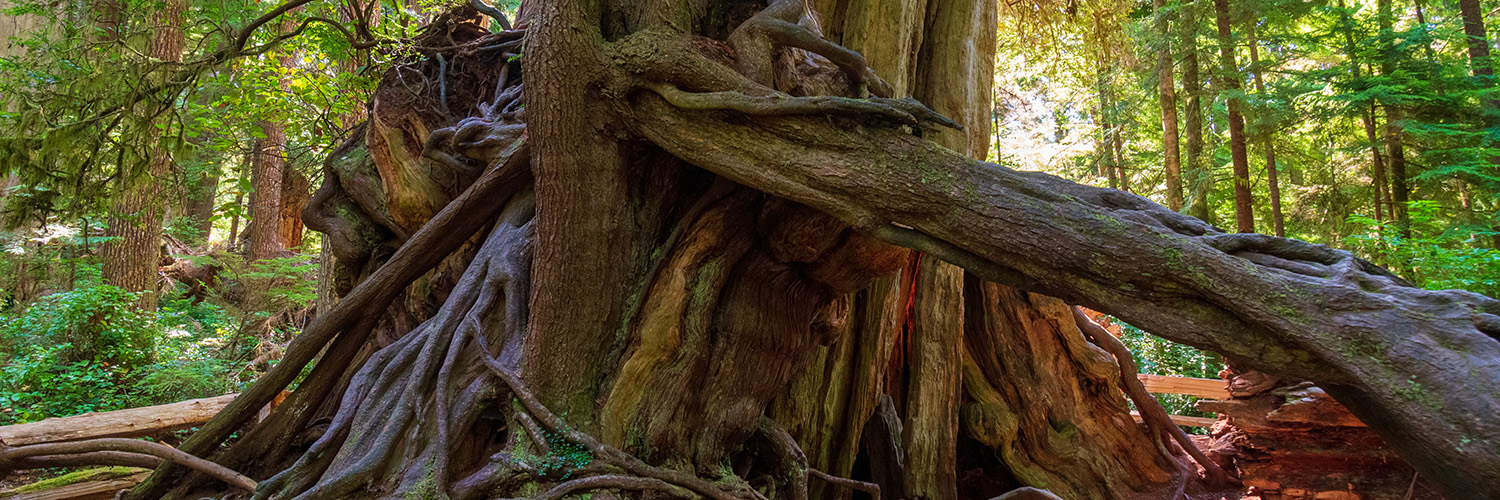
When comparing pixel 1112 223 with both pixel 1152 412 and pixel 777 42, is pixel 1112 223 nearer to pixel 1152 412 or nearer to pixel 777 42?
pixel 777 42

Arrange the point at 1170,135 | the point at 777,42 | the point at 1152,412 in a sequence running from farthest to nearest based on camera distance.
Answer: the point at 1170,135
the point at 1152,412
the point at 777,42

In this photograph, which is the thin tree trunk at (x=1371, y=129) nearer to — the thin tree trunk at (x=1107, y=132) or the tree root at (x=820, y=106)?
the thin tree trunk at (x=1107, y=132)

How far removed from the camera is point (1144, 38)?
10.6m

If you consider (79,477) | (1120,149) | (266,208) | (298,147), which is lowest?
(79,477)

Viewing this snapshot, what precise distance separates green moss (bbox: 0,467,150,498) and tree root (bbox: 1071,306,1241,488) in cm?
662

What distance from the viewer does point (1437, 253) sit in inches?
278

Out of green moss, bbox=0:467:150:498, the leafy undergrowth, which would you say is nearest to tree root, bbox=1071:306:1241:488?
green moss, bbox=0:467:150:498

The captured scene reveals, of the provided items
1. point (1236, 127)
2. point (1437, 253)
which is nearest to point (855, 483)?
point (1437, 253)

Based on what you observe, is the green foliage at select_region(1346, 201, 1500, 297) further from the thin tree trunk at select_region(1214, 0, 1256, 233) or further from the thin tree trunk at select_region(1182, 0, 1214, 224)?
the thin tree trunk at select_region(1182, 0, 1214, 224)

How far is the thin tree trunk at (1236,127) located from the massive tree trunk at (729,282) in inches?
244

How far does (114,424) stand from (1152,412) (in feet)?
24.3

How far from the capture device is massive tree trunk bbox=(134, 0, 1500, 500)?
235cm

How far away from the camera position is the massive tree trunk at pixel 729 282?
235 centimetres

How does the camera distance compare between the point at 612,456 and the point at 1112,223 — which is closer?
the point at 1112,223
